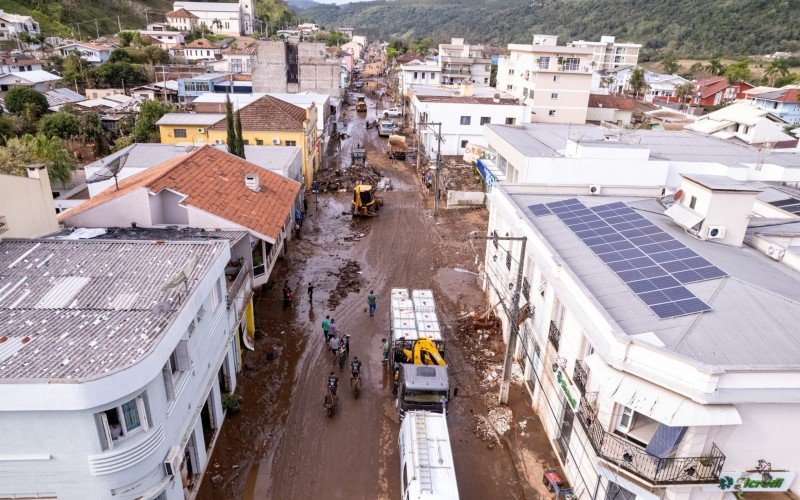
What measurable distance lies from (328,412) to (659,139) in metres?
32.1

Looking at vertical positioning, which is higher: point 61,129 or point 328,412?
point 61,129

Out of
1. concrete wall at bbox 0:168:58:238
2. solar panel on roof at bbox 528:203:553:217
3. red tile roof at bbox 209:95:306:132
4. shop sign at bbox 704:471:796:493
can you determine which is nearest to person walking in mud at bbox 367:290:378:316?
solar panel on roof at bbox 528:203:553:217

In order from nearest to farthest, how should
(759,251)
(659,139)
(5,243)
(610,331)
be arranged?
1. (610,331)
2. (5,243)
3. (759,251)
4. (659,139)

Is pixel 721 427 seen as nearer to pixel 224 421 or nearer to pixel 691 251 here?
pixel 691 251

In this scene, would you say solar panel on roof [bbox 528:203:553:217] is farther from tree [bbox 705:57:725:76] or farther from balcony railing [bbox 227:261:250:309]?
tree [bbox 705:57:725:76]

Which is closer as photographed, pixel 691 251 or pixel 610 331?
pixel 610 331

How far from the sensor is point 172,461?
11477 millimetres

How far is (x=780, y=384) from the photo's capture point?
10625 mm

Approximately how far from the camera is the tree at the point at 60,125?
47.0 metres

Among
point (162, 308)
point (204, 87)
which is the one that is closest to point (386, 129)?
point (204, 87)

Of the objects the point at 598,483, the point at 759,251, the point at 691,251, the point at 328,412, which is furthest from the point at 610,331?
the point at 328,412

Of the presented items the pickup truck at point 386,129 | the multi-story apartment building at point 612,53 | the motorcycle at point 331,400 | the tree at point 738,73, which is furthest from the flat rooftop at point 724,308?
the multi-story apartment building at point 612,53

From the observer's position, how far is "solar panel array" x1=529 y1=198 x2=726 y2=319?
13273mm

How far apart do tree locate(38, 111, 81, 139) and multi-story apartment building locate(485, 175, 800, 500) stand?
47.9 meters
